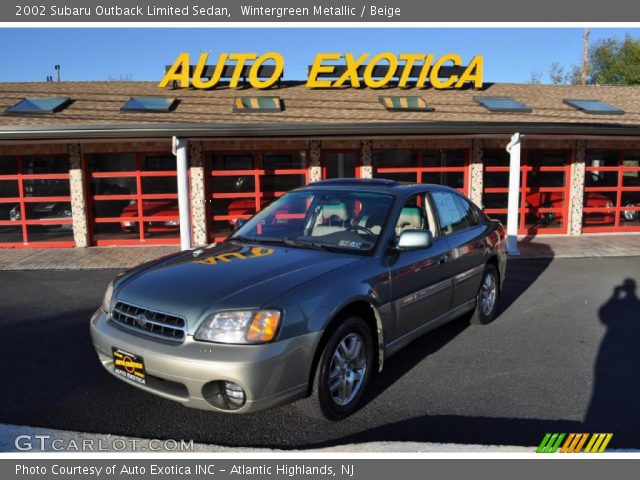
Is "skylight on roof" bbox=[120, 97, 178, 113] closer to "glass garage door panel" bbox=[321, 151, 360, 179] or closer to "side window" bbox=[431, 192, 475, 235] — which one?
"glass garage door panel" bbox=[321, 151, 360, 179]

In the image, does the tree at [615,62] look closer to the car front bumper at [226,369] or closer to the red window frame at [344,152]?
the red window frame at [344,152]

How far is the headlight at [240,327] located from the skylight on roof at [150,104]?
32.1 ft

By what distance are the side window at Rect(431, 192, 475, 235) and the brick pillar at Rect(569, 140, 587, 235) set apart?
9079mm

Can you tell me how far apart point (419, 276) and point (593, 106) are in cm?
1216

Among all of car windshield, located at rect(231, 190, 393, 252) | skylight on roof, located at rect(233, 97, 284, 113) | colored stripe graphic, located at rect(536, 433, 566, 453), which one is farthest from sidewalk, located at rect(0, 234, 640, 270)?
colored stripe graphic, located at rect(536, 433, 566, 453)

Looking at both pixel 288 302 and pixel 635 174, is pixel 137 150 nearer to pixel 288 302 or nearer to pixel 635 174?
pixel 288 302

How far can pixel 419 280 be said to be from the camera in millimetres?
4254

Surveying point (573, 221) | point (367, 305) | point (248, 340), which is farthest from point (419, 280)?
point (573, 221)

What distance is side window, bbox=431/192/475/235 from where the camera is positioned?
16.1 feet

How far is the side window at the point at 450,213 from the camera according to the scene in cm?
491

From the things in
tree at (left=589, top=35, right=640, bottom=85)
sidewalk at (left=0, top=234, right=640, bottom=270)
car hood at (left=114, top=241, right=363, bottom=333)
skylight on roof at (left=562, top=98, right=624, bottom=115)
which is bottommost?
sidewalk at (left=0, top=234, right=640, bottom=270)

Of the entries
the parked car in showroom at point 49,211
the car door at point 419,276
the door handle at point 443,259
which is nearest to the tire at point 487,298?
the car door at point 419,276

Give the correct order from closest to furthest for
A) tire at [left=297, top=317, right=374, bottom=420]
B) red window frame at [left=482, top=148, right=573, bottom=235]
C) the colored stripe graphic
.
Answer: the colored stripe graphic → tire at [left=297, top=317, right=374, bottom=420] → red window frame at [left=482, top=148, right=573, bottom=235]

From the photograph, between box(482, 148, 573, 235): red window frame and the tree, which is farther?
the tree
